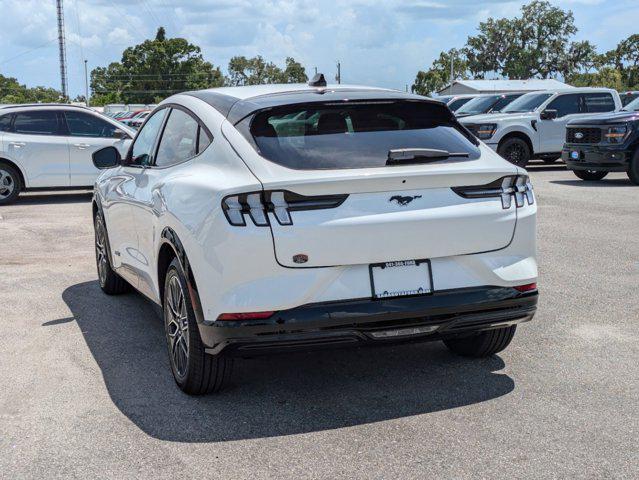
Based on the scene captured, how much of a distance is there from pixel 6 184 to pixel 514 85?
264 feet

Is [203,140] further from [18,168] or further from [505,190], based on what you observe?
[18,168]

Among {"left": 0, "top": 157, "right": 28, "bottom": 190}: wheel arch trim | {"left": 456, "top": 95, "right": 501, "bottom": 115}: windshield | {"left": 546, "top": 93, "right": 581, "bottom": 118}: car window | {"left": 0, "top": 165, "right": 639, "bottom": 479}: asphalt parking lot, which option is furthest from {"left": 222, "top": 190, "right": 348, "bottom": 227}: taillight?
{"left": 456, "top": 95, "right": 501, "bottom": 115}: windshield

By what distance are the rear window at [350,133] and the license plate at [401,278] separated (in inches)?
21.2

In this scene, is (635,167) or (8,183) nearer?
(8,183)

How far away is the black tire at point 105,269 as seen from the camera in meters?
7.30

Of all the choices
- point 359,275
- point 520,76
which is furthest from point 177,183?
point 520,76

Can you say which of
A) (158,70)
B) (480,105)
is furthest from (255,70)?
(480,105)

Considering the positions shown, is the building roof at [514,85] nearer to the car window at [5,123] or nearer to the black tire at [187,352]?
the car window at [5,123]

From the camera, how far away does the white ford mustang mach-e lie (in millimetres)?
4270

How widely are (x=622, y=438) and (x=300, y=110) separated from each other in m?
2.34

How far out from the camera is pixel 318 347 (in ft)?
14.3

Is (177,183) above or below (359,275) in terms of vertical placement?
above

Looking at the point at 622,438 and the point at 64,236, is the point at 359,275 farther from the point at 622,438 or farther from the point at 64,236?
the point at 64,236

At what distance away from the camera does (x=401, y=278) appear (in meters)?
4.41
